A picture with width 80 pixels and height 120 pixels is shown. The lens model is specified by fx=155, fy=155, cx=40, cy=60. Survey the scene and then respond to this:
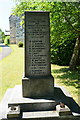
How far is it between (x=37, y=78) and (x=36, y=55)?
76 cm

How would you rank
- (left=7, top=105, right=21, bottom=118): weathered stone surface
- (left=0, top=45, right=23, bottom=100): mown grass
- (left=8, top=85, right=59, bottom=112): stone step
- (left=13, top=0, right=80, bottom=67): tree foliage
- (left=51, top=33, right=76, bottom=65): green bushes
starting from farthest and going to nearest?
(left=51, top=33, right=76, bottom=65): green bushes
(left=13, top=0, right=80, bottom=67): tree foliage
(left=0, top=45, right=23, bottom=100): mown grass
(left=8, top=85, right=59, bottom=112): stone step
(left=7, top=105, right=21, bottom=118): weathered stone surface

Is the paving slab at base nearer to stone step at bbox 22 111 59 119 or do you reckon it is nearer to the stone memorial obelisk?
stone step at bbox 22 111 59 119

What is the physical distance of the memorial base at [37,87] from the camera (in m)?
4.98

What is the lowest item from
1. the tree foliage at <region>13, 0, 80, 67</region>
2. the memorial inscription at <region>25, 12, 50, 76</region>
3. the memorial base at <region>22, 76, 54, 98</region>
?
the memorial base at <region>22, 76, 54, 98</region>

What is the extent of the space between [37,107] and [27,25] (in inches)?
102

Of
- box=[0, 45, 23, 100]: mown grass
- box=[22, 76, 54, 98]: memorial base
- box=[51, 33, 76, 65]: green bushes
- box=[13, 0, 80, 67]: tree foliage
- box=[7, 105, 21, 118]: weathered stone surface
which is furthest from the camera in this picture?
box=[51, 33, 76, 65]: green bushes

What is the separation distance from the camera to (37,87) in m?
5.05

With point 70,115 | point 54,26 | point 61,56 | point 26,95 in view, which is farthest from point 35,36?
point 61,56

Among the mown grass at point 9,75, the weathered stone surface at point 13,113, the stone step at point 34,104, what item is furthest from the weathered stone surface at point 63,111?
the mown grass at point 9,75

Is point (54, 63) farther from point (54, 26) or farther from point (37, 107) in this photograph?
point (37, 107)

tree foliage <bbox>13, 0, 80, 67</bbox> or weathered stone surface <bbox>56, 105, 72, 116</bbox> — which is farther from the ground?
tree foliage <bbox>13, 0, 80, 67</bbox>

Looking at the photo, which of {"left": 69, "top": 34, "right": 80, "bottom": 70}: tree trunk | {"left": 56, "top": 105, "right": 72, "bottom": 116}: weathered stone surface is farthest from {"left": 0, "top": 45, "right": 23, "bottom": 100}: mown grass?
{"left": 69, "top": 34, "right": 80, "bottom": 70}: tree trunk

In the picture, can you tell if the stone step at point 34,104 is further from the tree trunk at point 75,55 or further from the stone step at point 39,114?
the tree trunk at point 75,55

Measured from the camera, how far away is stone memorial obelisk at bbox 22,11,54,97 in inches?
198
